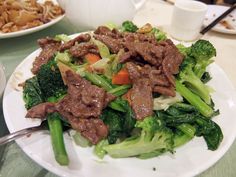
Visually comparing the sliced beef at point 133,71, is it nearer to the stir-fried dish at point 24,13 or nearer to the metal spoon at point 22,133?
the metal spoon at point 22,133

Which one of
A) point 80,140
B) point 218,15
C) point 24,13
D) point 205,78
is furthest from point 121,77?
point 218,15

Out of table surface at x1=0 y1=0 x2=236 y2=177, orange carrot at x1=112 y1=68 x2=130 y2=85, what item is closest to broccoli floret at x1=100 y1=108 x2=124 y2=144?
orange carrot at x1=112 y1=68 x2=130 y2=85

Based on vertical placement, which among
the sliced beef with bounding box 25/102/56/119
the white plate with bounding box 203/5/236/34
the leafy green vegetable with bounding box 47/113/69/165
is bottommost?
the white plate with bounding box 203/5/236/34

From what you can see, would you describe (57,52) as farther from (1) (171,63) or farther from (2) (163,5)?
(2) (163,5)

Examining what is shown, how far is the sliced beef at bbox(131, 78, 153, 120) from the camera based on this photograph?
1012mm

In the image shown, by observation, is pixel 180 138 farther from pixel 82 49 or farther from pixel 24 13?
pixel 24 13

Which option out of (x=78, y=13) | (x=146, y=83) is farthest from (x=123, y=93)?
(x=78, y=13)

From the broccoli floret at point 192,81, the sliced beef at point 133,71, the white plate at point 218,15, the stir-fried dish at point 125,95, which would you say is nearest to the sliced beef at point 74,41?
the stir-fried dish at point 125,95

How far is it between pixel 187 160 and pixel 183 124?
0.14 meters

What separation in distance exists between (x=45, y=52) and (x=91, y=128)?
0.51 meters

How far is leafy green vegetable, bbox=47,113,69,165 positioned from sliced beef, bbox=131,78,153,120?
256 mm

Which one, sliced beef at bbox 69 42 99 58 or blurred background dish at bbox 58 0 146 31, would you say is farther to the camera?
blurred background dish at bbox 58 0 146 31

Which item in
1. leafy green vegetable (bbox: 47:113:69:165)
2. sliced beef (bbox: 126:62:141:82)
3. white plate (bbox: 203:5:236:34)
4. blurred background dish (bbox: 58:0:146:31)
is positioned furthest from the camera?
white plate (bbox: 203:5:236:34)

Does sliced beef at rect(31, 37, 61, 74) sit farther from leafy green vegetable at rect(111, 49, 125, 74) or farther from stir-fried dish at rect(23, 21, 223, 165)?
leafy green vegetable at rect(111, 49, 125, 74)
